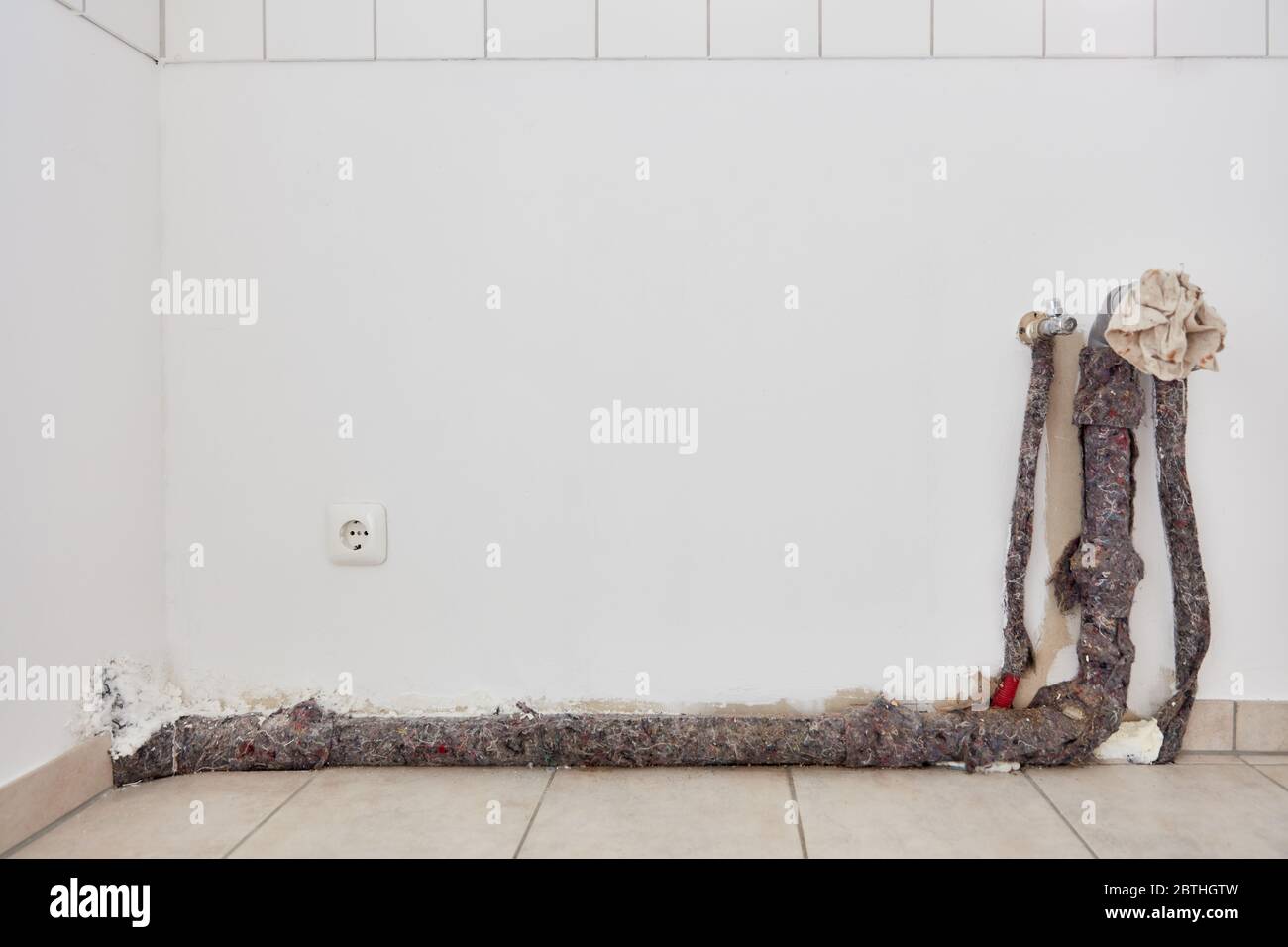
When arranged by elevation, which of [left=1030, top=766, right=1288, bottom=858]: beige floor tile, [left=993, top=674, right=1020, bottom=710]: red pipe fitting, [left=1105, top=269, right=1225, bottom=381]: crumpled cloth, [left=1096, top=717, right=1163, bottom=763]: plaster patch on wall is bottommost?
[left=1030, top=766, right=1288, bottom=858]: beige floor tile

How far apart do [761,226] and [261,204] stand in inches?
33.5

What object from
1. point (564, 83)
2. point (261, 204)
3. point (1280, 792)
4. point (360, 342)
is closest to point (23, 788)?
point (360, 342)

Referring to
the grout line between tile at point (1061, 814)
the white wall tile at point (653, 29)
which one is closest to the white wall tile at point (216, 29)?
the white wall tile at point (653, 29)

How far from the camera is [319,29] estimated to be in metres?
1.49

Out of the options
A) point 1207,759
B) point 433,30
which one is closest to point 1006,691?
point 1207,759

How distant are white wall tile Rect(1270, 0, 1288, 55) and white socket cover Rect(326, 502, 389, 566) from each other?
1.67 meters

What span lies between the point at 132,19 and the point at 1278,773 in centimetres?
221

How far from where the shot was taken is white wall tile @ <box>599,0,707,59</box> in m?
1.48

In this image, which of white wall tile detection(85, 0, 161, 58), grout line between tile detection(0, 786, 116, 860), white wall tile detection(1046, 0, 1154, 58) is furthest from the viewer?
white wall tile detection(1046, 0, 1154, 58)

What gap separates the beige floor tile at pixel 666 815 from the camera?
1.19 metres

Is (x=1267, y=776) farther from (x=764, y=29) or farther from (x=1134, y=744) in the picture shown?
(x=764, y=29)

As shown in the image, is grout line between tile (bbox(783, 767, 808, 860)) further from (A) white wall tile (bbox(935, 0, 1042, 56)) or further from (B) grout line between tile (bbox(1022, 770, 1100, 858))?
(A) white wall tile (bbox(935, 0, 1042, 56))

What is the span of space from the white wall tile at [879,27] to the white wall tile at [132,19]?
1.12 meters

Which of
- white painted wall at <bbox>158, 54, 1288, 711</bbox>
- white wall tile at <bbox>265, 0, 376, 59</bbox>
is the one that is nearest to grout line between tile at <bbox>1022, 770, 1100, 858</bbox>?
white painted wall at <bbox>158, 54, 1288, 711</bbox>
